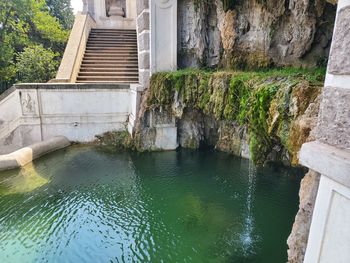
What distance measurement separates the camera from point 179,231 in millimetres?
5270

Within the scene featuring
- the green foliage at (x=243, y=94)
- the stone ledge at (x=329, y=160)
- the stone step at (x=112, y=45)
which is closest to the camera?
the stone ledge at (x=329, y=160)

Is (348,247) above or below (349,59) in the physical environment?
below

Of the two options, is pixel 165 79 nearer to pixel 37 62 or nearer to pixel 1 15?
pixel 37 62

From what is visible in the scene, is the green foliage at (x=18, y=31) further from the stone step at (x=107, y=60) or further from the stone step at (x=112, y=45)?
the stone step at (x=107, y=60)

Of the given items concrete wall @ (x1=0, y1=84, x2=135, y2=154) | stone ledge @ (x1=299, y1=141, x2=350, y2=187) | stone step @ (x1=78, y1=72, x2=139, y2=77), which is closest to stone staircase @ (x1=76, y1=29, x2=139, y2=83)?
stone step @ (x1=78, y1=72, x2=139, y2=77)

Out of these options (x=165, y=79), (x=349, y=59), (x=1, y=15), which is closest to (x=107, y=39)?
(x=1, y=15)

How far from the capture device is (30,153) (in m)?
8.42

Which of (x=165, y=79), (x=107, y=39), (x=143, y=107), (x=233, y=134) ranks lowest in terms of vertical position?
(x=233, y=134)

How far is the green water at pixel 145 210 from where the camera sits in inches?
186

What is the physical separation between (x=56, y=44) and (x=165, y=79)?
1300 cm

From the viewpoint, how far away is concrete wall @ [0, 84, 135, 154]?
927 cm

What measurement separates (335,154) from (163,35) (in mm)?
8599

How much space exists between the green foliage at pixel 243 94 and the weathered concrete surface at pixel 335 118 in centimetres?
210

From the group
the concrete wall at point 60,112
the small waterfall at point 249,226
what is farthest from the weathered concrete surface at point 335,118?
the concrete wall at point 60,112
